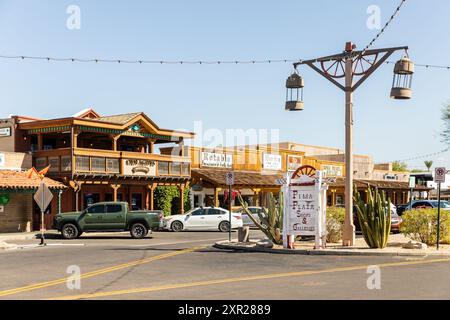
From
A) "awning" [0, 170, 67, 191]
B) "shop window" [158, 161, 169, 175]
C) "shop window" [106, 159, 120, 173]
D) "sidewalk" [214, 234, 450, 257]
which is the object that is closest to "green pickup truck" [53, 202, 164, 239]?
"awning" [0, 170, 67, 191]

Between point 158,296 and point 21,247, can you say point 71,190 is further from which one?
point 158,296

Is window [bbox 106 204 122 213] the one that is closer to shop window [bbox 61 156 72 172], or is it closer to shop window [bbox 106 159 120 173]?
shop window [bbox 61 156 72 172]

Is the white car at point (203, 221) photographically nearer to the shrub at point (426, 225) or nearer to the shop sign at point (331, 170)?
the shrub at point (426, 225)

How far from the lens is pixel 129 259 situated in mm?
17391

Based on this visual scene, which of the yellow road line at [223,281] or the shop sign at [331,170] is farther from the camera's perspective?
the shop sign at [331,170]

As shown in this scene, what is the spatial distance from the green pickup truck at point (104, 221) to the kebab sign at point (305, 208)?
9224 millimetres

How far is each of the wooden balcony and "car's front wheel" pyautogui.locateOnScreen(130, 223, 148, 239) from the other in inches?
297

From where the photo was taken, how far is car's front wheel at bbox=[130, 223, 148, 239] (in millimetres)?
27109

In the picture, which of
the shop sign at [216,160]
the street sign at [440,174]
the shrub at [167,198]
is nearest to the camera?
the street sign at [440,174]

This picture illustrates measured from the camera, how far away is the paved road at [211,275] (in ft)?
36.1

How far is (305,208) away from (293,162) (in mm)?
32653

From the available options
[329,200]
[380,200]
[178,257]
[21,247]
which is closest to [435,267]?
[380,200]

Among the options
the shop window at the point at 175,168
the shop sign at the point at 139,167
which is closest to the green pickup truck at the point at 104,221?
the shop sign at the point at 139,167
